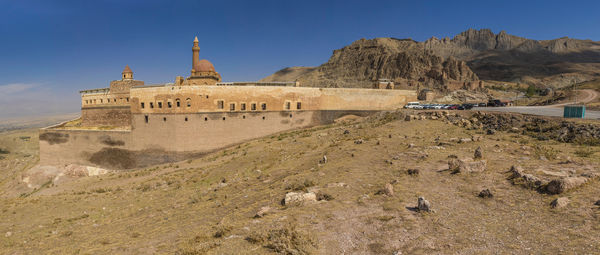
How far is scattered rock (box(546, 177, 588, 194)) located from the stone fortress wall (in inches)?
870

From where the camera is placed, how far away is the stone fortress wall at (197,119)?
80.8 feet

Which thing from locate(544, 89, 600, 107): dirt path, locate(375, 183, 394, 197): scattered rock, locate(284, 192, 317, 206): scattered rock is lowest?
locate(284, 192, 317, 206): scattered rock

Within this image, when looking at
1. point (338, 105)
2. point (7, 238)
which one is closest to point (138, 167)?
point (7, 238)

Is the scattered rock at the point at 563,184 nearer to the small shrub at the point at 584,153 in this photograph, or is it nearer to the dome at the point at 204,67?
the small shrub at the point at 584,153

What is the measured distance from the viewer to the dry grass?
16.3 ft

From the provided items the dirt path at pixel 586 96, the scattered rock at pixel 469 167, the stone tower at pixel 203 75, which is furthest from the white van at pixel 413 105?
the scattered rock at pixel 469 167

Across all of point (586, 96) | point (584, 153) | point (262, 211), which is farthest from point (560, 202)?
point (586, 96)

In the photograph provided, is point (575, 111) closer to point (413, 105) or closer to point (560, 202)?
point (413, 105)

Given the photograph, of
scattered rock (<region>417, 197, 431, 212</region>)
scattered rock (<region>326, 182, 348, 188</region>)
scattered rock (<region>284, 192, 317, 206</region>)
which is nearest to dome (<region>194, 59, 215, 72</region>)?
scattered rock (<region>326, 182, 348, 188</region>)

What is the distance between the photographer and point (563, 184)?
625cm

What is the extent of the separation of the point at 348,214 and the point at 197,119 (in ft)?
69.7

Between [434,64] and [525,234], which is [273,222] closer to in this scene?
[525,234]

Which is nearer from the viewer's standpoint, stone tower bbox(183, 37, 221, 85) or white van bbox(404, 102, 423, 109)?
white van bbox(404, 102, 423, 109)

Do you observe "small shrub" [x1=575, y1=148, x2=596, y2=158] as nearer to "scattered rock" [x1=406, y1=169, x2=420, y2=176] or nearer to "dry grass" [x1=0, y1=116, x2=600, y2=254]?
"dry grass" [x1=0, y1=116, x2=600, y2=254]
